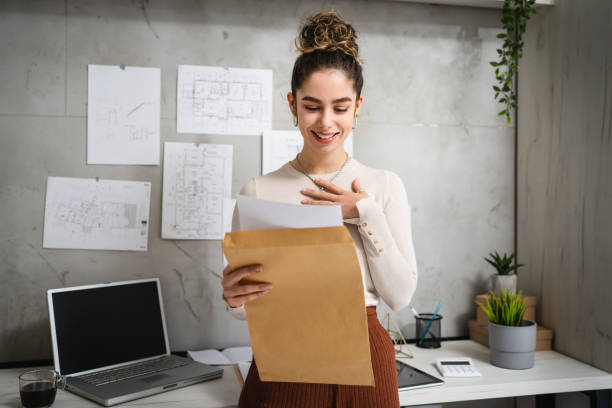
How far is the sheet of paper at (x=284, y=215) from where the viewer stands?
2.85 feet

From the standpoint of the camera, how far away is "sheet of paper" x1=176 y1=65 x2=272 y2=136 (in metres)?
1.77

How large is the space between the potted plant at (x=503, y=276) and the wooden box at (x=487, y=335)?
0.16 metres

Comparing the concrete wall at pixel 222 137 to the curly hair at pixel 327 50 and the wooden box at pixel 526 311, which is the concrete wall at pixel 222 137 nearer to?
the wooden box at pixel 526 311

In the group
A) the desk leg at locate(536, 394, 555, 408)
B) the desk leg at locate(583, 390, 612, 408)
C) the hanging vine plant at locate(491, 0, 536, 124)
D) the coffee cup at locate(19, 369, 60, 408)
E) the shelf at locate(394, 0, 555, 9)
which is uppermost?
the shelf at locate(394, 0, 555, 9)

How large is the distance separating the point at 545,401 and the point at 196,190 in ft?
5.18

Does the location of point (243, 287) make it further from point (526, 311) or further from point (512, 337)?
point (526, 311)

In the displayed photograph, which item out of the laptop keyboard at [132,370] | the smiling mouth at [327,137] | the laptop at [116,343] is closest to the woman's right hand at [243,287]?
the smiling mouth at [327,137]

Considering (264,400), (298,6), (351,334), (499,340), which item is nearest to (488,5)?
(298,6)

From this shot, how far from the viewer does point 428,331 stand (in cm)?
186

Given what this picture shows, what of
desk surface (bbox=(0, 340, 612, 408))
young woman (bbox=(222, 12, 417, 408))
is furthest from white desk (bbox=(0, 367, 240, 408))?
young woman (bbox=(222, 12, 417, 408))

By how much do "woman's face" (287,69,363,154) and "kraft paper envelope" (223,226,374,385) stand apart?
34 centimetres

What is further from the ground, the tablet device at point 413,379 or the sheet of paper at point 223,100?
the sheet of paper at point 223,100

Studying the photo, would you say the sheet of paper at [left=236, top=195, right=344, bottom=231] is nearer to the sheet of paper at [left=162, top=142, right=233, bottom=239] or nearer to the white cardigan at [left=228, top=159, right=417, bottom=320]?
the white cardigan at [left=228, top=159, right=417, bottom=320]

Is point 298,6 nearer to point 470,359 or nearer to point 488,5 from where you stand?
point 488,5
